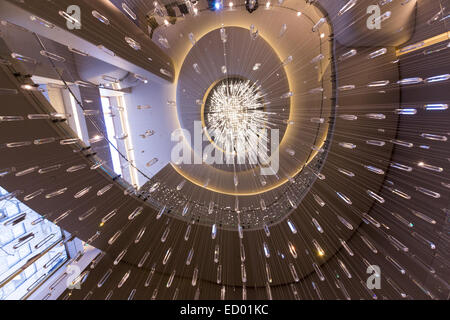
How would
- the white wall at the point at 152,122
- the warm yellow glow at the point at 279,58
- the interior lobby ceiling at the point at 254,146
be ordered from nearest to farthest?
the interior lobby ceiling at the point at 254,146 < the white wall at the point at 152,122 < the warm yellow glow at the point at 279,58

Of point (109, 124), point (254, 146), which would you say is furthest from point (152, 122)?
point (254, 146)

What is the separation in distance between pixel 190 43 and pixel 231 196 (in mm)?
3807

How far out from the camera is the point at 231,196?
210 inches

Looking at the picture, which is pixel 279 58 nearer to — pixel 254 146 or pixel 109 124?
pixel 254 146

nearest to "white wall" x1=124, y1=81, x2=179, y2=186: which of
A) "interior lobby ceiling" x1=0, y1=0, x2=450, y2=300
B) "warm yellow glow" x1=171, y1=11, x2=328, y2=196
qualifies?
"interior lobby ceiling" x1=0, y1=0, x2=450, y2=300

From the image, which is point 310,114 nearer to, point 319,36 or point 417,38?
point 319,36

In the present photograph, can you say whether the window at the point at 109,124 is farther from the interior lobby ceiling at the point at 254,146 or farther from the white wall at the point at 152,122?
the white wall at the point at 152,122

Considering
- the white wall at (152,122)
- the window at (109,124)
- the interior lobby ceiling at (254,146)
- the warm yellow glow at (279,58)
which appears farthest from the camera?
the warm yellow glow at (279,58)

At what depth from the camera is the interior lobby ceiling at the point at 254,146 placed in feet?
9.10

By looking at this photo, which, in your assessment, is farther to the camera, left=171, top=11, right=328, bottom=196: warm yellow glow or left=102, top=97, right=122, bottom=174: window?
left=171, top=11, right=328, bottom=196: warm yellow glow

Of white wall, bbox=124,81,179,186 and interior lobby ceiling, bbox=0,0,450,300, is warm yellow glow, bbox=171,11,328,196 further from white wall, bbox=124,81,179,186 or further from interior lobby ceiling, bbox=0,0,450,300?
white wall, bbox=124,81,179,186

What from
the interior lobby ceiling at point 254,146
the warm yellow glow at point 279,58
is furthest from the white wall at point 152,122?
the warm yellow glow at point 279,58

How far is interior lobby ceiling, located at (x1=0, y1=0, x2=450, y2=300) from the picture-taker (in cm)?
277
